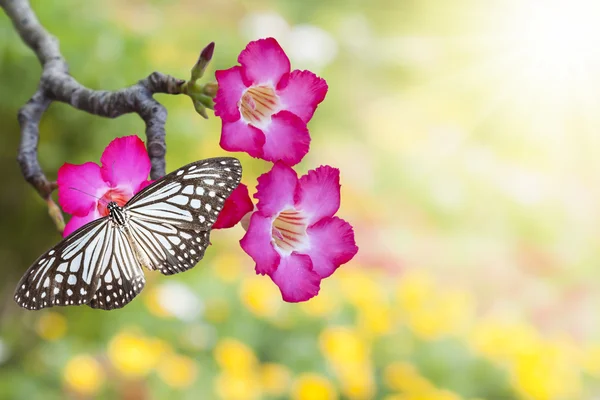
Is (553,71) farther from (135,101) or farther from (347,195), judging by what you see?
(135,101)

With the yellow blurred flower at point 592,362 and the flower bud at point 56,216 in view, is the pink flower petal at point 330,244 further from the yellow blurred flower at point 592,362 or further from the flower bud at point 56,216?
the yellow blurred flower at point 592,362

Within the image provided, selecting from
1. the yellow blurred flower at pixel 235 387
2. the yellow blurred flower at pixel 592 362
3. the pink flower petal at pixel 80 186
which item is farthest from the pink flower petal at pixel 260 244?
the yellow blurred flower at pixel 592 362

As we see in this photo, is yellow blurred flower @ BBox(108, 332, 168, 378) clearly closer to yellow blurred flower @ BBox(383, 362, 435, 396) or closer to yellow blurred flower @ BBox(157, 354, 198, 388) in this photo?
yellow blurred flower @ BBox(157, 354, 198, 388)

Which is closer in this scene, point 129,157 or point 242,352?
point 129,157

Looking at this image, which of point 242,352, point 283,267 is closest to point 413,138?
point 242,352

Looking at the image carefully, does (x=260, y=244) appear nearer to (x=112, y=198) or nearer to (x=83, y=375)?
(x=112, y=198)

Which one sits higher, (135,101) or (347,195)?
(347,195)

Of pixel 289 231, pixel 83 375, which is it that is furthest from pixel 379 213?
pixel 289 231
